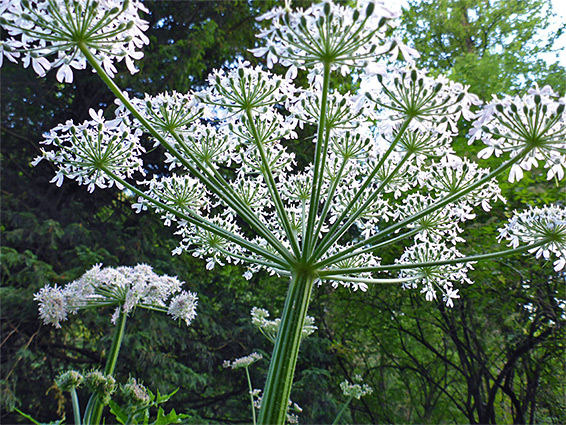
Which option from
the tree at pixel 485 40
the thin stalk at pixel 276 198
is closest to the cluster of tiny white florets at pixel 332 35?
the thin stalk at pixel 276 198

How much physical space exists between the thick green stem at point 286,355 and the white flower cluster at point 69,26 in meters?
1.37

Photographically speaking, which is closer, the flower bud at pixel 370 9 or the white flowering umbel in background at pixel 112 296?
the flower bud at pixel 370 9

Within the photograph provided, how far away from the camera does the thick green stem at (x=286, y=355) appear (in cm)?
167

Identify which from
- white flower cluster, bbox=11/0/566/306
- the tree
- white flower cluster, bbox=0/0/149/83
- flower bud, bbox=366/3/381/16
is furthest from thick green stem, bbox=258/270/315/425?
the tree

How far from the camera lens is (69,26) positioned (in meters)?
1.56

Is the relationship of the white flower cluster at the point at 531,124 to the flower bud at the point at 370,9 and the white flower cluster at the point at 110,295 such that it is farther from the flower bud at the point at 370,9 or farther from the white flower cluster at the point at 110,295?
the white flower cluster at the point at 110,295

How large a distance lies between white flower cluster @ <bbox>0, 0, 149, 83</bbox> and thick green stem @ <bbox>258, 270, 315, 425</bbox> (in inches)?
53.8

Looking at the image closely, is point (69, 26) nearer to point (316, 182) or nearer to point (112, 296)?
point (316, 182)

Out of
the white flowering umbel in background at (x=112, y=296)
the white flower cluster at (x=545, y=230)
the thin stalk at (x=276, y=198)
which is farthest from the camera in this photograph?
the white flowering umbel in background at (x=112, y=296)

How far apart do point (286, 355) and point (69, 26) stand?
1.66m

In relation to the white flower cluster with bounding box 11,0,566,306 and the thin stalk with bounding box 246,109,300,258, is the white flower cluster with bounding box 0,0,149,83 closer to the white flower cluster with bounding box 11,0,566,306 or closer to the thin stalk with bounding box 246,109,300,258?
the white flower cluster with bounding box 11,0,566,306

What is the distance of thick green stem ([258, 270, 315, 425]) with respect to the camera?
167 cm

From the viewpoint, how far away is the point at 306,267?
6.49 ft

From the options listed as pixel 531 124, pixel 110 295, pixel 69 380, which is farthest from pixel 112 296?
pixel 531 124
